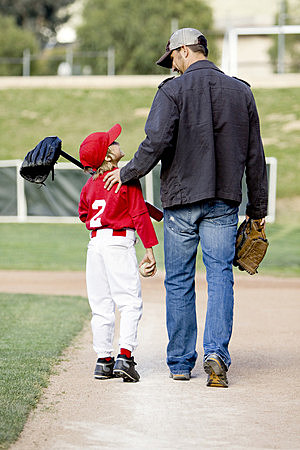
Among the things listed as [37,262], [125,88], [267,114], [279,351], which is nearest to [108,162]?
[279,351]

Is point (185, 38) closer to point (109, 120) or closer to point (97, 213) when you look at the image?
point (97, 213)

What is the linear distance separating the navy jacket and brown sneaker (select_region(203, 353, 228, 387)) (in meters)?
0.93

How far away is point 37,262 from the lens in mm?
14562

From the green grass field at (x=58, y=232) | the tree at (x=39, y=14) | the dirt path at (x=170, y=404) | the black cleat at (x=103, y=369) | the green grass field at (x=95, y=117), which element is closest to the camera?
the dirt path at (x=170, y=404)

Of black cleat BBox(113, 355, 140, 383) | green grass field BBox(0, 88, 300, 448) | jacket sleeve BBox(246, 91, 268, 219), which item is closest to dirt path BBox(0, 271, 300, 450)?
black cleat BBox(113, 355, 140, 383)

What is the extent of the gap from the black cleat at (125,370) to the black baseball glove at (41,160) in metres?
1.23

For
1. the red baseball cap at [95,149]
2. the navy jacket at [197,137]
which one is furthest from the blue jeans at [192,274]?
the red baseball cap at [95,149]

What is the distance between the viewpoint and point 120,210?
203 inches

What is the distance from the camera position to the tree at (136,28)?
51.5 m

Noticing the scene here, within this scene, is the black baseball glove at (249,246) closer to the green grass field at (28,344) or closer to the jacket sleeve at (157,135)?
the jacket sleeve at (157,135)

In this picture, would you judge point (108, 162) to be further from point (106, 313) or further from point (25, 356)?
point (25, 356)

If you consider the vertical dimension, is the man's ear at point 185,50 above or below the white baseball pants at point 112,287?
above

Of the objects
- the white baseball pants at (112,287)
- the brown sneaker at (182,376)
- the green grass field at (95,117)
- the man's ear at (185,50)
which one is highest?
the green grass field at (95,117)

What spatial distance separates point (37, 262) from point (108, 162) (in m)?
9.53
